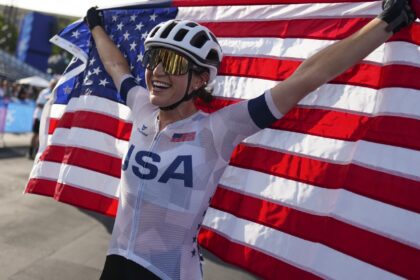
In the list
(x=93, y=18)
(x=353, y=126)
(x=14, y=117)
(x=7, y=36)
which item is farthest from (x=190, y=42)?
(x=7, y=36)

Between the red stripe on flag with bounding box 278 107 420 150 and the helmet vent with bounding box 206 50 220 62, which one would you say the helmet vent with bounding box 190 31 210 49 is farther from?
the red stripe on flag with bounding box 278 107 420 150

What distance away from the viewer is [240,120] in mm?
2387

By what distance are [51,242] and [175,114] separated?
12.1ft

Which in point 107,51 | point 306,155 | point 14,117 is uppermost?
point 107,51

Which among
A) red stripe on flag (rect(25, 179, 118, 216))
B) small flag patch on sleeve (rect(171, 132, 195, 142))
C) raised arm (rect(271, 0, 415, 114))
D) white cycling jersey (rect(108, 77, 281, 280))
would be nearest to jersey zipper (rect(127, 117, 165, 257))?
white cycling jersey (rect(108, 77, 281, 280))

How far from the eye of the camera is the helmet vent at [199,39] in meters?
2.48

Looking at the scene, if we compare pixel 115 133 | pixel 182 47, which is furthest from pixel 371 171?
pixel 115 133

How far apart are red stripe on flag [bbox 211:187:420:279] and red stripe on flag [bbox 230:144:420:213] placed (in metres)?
0.20

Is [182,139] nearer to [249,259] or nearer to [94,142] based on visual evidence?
[249,259]

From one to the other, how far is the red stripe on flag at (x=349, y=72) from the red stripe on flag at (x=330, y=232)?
2.73 feet

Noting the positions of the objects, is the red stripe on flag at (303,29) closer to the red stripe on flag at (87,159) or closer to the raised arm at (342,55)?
the raised arm at (342,55)

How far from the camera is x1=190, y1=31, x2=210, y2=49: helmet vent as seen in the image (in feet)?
8.14

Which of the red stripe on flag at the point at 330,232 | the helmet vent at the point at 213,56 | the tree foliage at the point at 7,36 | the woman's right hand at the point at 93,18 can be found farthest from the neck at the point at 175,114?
the tree foliage at the point at 7,36

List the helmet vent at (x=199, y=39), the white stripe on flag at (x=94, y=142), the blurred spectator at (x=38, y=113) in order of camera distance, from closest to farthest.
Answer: the helmet vent at (x=199, y=39)
the white stripe on flag at (x=94, y=142)
the blurred spectator at (x=38, y=113)
